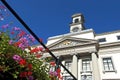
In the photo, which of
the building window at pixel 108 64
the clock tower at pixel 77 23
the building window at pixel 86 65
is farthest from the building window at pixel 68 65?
the clock tower at pixel 77 23

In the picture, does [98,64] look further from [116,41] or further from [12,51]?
[12,51]

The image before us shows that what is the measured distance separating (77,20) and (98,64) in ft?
45.8

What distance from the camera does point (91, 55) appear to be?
2197cm

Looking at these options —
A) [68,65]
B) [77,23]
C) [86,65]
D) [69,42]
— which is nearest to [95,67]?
[86,65]

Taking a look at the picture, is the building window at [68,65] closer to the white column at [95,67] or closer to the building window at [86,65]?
the building window at [86,65]

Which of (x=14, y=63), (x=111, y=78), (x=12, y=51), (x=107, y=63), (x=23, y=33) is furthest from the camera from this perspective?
(x=107, y=63)

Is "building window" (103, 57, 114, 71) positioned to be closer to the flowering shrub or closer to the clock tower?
the clock tower

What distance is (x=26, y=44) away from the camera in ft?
13.0

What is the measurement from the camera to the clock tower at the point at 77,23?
30786 mm

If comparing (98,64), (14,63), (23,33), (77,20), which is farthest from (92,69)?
(14,63)

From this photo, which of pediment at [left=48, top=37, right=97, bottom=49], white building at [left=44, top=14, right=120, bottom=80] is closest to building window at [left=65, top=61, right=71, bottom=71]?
white building at [left=44, top=14, right=120, bottom=80]

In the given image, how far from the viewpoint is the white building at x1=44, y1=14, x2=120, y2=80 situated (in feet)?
67.0

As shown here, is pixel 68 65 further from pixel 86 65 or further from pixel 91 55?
pixel 91 55

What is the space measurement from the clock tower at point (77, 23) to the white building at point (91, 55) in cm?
518
